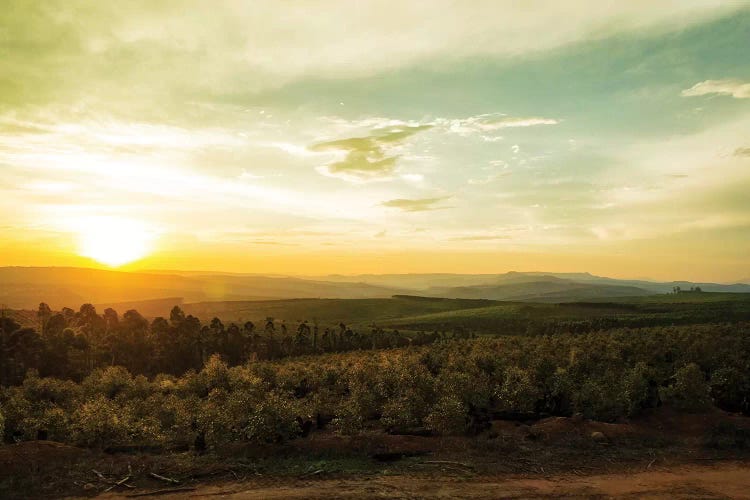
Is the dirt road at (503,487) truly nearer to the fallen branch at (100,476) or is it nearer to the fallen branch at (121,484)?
the fallen branch at (121,484)

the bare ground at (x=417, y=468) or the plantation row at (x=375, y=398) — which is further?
the plantation row at (x=375, y=398)

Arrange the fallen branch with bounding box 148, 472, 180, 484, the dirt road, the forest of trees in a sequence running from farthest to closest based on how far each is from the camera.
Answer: the forest of trees < the fallen branch with bounding box 148, 472, 180, 484 < the dirt road

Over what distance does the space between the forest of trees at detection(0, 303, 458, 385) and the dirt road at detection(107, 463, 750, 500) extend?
6250cm

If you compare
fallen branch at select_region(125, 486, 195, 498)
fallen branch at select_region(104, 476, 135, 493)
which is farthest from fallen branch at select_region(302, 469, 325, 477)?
fallen branch at select_region(104, 476, 135, 493)

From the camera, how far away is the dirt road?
2208 centimetres

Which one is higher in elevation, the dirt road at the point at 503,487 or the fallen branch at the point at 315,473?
the dirt road at the point at 503,487

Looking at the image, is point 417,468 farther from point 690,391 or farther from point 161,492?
point 690,391

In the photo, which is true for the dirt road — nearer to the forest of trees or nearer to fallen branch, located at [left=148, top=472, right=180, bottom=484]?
fallen branch, located at [left=148, top=472, right=180, bottom=484]

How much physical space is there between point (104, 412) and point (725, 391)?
159 feet

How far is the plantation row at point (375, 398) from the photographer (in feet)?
101

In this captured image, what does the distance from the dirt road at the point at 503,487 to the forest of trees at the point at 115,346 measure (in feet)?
205

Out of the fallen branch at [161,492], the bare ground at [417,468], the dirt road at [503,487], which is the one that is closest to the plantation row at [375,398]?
A: the bare ground at [417,468]

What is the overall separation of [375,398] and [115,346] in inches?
2818

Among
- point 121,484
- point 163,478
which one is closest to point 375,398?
point 163,478
